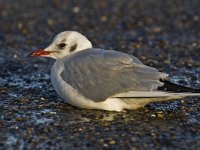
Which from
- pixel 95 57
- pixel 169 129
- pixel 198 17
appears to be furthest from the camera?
pixel 198 17

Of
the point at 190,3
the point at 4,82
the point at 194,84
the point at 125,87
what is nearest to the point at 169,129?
the point at 125,87

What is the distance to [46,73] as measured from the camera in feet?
33.9

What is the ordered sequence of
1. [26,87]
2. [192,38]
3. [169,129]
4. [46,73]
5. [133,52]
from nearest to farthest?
[169,129] → [26,87] → [46,73] → [133,52] → [192,38]

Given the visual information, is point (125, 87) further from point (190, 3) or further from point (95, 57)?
point (190, 3)

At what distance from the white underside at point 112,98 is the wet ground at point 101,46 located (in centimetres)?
12

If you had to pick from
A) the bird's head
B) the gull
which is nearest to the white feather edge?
the gull

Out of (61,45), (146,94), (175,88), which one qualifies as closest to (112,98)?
(146,94)

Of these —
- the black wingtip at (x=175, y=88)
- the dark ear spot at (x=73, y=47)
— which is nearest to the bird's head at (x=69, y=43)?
the dark ear spot at (x=73, y=47)

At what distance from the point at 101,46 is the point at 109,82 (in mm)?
5276

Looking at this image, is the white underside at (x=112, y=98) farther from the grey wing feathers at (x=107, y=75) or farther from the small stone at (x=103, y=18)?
the small stone at (x=103, y=18)

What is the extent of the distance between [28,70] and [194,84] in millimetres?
3049

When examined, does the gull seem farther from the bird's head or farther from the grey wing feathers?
the bird's head

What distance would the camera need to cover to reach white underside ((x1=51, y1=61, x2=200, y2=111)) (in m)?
7.17

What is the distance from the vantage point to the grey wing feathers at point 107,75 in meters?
7.27
